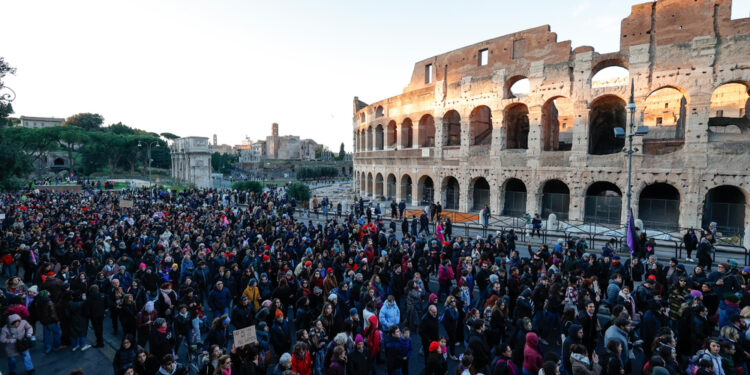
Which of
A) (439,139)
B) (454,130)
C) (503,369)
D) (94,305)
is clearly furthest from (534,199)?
(94,305)

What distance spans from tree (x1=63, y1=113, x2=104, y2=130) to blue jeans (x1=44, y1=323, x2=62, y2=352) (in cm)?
10436

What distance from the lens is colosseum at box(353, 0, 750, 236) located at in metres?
21.1

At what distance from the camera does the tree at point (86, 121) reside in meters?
91.3

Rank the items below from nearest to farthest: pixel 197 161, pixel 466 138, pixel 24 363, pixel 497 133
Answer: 1. pixel 24 363
2. pixel 497 133
3. pixel 466 138
4. pixel 197 161

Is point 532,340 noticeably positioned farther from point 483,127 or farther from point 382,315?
point 483,127

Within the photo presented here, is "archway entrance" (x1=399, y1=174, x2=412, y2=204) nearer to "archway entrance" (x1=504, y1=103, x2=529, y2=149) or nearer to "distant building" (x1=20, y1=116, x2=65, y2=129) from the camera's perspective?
"archway entrance" (x1=504, y1=103, x2=529, y2=149)

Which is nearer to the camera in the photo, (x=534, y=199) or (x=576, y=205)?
(x=576, y=205)

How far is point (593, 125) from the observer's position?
92.5 feet

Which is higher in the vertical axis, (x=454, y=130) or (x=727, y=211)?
(x=454, y=130)

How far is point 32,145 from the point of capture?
198 ft

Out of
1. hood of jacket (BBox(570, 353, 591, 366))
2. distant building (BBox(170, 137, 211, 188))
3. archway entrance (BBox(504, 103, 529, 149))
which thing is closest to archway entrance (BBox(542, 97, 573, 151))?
archway entrance (BBox(504, 103, 529, 149))

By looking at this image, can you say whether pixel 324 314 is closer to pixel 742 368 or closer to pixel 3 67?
pixel 742 368

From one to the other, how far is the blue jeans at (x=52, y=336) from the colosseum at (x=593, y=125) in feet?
59.2

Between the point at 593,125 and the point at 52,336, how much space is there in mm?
31238
